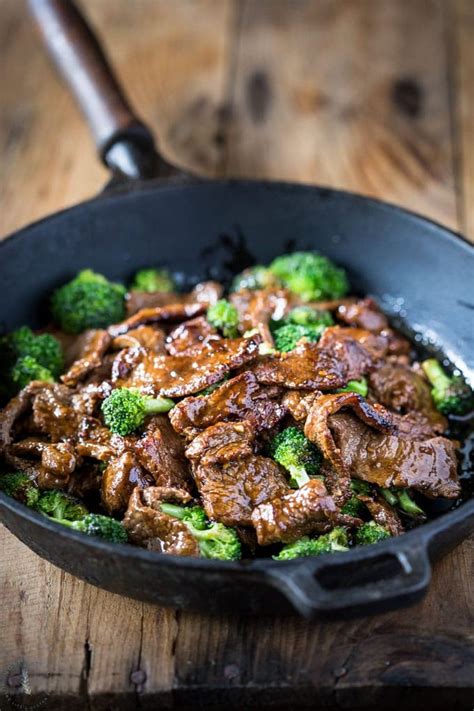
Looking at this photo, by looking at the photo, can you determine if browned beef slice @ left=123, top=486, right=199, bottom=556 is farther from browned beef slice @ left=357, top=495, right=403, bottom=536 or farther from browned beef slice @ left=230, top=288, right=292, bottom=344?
browned beef slice @ left=230, top=288, right=292, bottom=344

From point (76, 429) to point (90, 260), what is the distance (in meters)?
1.26

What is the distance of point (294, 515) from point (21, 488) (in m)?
1.02

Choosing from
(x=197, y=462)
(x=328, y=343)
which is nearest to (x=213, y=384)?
(x=197, y=462)

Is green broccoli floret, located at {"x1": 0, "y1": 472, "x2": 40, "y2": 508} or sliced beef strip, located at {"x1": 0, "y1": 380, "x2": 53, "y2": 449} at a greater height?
sliced beef strip, located at {"x1": 0, "y1": 380, "x2": 53, "y2": 449}

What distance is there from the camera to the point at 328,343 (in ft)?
11.7

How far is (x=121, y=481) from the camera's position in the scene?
10.1 feet

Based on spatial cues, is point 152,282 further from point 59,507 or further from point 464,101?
point 464,101

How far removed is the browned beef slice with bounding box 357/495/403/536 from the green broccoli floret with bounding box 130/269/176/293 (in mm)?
1633

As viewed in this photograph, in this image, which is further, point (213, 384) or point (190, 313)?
point (190, 313)

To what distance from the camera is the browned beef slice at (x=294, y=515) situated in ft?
9.49

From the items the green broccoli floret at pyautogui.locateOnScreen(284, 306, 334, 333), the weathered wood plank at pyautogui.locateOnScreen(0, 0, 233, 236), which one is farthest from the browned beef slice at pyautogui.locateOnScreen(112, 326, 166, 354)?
the weathered wood plank at pyautogui.locateOnScreen(0, 0, 233, 236)

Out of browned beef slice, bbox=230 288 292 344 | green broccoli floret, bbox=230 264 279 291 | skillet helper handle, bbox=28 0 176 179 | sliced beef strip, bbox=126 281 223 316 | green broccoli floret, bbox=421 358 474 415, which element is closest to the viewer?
green broccoli floret, bbox=421 358 474 415

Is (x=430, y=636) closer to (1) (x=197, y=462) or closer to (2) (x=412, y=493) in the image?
(2) (x=412, y=493)

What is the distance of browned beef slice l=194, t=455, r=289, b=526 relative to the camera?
9.83 ft
